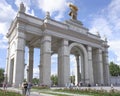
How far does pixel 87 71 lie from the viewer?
150 ft

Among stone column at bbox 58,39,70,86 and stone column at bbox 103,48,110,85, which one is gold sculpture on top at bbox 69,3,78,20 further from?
stone column at bbox 103,48,110,85

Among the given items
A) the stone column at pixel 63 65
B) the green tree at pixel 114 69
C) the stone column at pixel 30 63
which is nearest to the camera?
the stone column at pixel 63 65

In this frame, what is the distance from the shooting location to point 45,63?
38.7m

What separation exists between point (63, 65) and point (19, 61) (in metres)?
10.9

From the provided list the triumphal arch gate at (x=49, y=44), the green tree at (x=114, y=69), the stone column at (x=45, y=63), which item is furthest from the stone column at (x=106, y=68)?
the green tree at (x=114, y=69)

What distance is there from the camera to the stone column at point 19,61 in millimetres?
34906

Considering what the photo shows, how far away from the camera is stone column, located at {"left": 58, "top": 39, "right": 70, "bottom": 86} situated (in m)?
40.8

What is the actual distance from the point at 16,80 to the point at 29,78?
31.3 feet

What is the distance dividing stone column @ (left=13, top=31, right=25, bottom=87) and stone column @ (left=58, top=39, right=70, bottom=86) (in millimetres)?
9997

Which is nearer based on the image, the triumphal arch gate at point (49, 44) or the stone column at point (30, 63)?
the triumphal arch gate at point (49, 44)

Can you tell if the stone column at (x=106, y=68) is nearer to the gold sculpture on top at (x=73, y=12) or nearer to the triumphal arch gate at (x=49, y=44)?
the triumphal arch gate at (x=49, y=44)

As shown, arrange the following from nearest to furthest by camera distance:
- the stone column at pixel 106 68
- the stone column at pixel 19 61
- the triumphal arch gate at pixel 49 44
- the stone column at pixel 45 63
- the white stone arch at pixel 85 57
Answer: the stone column at pixel 19 61, the triumphal arch gate at pixel 49 44, the stone column at pixel 45 63, the white stone arch at pixel 85 57, the stone column at pixel 106 68

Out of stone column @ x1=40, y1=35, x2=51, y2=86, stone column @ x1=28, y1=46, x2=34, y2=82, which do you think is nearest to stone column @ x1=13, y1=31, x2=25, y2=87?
stone column @ x1=40, y1=35, x2=51, y2=86

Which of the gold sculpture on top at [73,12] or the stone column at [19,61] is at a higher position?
the gold sculpture on top at [73,12]
